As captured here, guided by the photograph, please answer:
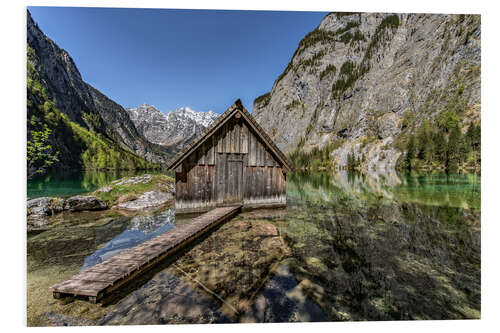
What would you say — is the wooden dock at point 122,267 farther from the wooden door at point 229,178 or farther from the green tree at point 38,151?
the green tree at point 38,151

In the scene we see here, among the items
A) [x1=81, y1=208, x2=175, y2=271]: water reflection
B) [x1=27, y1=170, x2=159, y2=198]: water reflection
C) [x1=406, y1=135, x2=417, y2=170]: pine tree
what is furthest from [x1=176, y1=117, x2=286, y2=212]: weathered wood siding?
[x1=406, y1=135, x2=417, y2=170]: pine tree

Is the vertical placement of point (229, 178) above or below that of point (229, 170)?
below

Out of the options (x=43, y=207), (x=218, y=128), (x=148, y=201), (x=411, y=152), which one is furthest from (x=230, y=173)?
(x=411, y=152)

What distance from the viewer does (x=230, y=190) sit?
1030 cm

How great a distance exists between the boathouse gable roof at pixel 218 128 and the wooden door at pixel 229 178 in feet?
4.20

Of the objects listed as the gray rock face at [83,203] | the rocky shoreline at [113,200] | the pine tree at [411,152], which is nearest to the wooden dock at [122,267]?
the rocky shoreline at [113,200]

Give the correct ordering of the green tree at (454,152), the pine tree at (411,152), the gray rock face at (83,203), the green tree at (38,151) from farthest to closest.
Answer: the pine tree at (411,152) → the green tree at (454,152) → the gray rock face at (83,203) → the green tree at (38,151)

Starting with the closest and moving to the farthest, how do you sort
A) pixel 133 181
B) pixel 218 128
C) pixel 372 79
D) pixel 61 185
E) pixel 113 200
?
1. pixel 218 128
2. pixel 113 200
3. pixel 133 181
4. pixel 61 185
5. pixel 372 79

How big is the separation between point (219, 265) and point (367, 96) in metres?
131

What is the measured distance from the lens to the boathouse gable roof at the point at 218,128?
30.3ft

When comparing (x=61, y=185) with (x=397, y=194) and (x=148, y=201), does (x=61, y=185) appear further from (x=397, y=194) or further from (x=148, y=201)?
(x=397, y=194)

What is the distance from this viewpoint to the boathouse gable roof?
9.23 metres

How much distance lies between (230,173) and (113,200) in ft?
27.2

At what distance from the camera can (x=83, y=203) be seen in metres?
11.3
